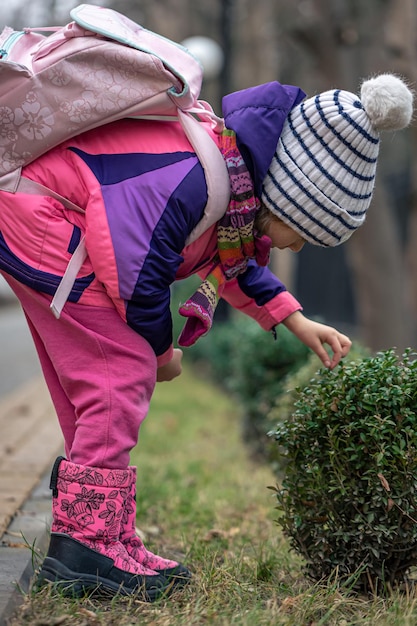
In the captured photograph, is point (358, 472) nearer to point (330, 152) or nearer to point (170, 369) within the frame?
point (170, 369)

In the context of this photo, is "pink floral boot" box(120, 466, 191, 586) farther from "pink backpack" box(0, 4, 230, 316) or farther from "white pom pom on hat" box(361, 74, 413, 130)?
"white pom pom on hat" box(361, 74, 413, 130)

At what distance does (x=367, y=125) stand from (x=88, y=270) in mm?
852

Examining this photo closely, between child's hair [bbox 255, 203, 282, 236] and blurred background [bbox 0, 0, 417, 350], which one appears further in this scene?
blurred background [bbox 0, 0, 417, 350]

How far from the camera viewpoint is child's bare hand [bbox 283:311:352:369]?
2.58 meters

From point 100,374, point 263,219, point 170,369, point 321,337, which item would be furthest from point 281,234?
point 100,374

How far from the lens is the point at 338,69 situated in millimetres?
6859

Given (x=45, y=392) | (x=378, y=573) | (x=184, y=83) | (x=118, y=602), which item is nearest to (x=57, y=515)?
(x=118, y=602)

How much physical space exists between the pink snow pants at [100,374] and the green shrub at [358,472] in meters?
0.49

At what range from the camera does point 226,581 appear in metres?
2.34

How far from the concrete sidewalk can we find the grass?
0.54 feet

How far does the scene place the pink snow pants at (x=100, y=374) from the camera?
86.5 inches

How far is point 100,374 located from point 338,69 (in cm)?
530

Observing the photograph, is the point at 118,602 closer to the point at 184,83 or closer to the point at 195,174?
the point at 195,174

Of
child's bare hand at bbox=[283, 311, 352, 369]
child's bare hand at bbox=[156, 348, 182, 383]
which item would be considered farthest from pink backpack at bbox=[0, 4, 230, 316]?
child's bare hand at bbox=[283, 311, 352, 369]
